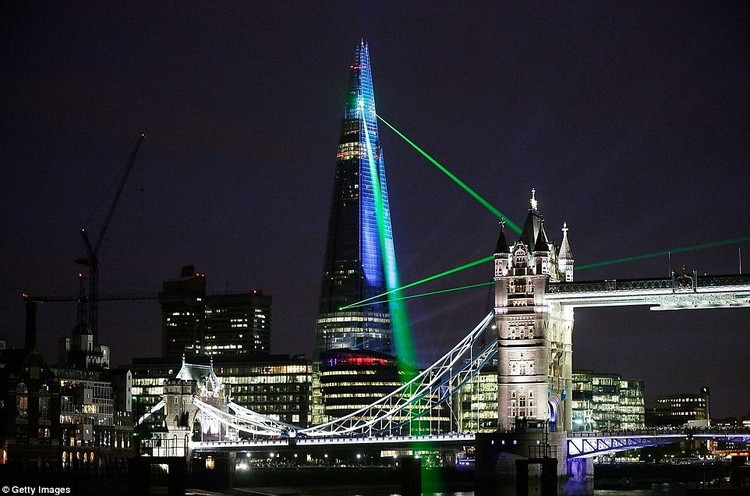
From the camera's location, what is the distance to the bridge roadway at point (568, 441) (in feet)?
402

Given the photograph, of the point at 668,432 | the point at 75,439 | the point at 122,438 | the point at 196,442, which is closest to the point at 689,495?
the point at 668,432

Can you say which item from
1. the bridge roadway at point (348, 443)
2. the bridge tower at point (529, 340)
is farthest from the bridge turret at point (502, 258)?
the bridge roadway at point (348, 443)

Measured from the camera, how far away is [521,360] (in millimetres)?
129500

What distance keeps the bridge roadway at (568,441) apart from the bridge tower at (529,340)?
309 cm

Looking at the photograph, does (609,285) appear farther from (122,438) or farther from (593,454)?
(122,438)

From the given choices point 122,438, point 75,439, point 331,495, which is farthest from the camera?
point 122,438

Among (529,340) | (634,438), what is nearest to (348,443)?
(529,340)

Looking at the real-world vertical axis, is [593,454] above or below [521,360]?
below

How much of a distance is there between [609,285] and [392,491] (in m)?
31.7

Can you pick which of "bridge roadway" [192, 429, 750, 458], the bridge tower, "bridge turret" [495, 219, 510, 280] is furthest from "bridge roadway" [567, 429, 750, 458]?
"bridge turret" [495, 219, 510, 280]

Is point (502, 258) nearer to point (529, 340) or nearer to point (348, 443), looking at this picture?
point (529, 340)
